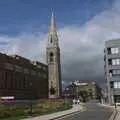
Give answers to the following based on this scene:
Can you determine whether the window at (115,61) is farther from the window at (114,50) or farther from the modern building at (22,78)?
the modern building at (22,78)

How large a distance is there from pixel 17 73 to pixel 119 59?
60486 millimetres

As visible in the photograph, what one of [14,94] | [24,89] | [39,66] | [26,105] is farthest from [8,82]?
[26,105]

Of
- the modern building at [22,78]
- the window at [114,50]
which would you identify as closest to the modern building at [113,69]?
the window at [114,50]

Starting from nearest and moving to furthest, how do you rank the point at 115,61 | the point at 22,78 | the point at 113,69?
the point at 115,61
the point at 113,69
the point at 22,78

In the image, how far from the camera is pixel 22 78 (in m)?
159

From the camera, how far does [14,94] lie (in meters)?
147

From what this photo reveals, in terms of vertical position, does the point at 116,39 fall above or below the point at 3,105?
above

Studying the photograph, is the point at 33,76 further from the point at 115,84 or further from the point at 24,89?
the point at 115,84

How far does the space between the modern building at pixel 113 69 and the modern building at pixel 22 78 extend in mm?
48455

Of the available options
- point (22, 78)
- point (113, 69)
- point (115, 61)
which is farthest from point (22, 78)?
point (115, 61)

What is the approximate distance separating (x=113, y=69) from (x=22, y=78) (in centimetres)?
6141

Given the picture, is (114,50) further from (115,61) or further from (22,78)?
(22,78)

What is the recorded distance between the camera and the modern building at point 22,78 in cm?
14025

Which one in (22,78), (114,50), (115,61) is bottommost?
(22,78)
